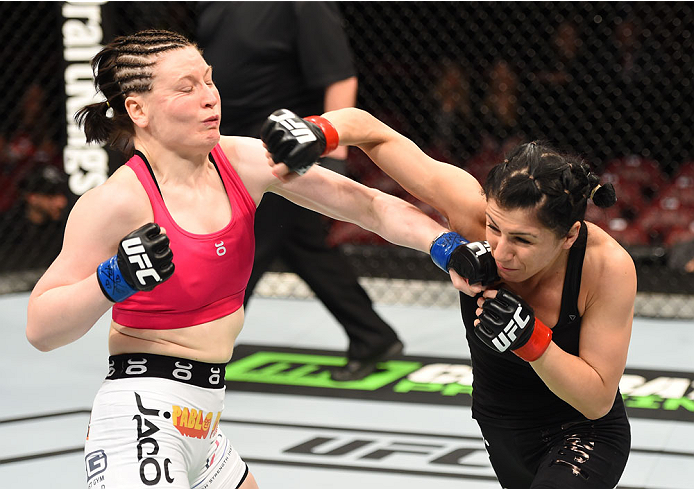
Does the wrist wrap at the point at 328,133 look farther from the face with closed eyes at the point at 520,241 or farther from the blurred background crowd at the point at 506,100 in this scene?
the blurred background crowd at the point at 506,100

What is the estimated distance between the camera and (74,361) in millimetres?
3834

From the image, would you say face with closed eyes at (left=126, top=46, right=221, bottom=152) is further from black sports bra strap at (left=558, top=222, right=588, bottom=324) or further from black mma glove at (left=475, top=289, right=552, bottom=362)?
black sports bra strap at (left=558, top=222, right=588, bottom=324)

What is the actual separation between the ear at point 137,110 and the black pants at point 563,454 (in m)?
0.93

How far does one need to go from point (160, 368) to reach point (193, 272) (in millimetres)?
191

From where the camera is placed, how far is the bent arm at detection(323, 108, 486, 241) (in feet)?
6.08

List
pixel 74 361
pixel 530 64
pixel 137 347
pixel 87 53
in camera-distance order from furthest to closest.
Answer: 1. pixel 530 64
2. pixel 87 53
3. pixel 74 361
4. pixel 137 347

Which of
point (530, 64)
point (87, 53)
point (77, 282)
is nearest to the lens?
point (77, 282)

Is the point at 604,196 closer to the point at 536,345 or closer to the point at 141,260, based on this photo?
the point at 536,345

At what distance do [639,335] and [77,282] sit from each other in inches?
126

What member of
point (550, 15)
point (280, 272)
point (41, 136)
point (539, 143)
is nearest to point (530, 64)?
point (550, 15)

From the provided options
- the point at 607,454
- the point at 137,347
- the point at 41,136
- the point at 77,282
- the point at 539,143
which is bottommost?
the point at 41,136

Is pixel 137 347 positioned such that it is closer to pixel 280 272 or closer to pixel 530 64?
pixel 280 272

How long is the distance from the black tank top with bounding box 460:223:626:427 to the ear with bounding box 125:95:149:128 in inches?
28.6

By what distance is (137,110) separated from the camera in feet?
5.65
